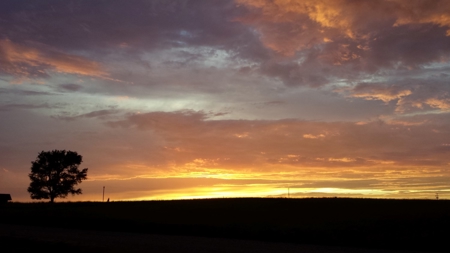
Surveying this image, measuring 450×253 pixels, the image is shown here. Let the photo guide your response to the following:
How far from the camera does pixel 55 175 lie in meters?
86.9

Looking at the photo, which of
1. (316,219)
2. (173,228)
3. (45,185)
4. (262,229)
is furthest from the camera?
(45,185)

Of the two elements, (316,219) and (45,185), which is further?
(45,185)

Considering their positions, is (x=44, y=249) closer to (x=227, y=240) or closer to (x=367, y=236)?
(x=227, y=240)

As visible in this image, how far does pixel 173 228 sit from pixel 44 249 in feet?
36.0

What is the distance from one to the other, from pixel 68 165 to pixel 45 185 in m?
5.67

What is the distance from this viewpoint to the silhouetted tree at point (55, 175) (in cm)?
8531

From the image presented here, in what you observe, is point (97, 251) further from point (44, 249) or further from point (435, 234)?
point (435, 234)

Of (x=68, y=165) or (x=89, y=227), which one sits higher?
(x=68, y=165)

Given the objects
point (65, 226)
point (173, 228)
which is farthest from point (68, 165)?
point (173, 228)

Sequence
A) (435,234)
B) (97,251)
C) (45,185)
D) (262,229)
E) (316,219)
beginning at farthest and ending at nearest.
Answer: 1. (45,185)
2. (316,219)
3. (262,229)
4. (435,234)
5. (97,251)

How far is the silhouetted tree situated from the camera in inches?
3359

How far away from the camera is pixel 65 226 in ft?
113

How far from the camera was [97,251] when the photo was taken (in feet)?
64.6

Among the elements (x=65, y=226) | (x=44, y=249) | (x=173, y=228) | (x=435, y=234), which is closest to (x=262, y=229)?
(x=173, y=228)
